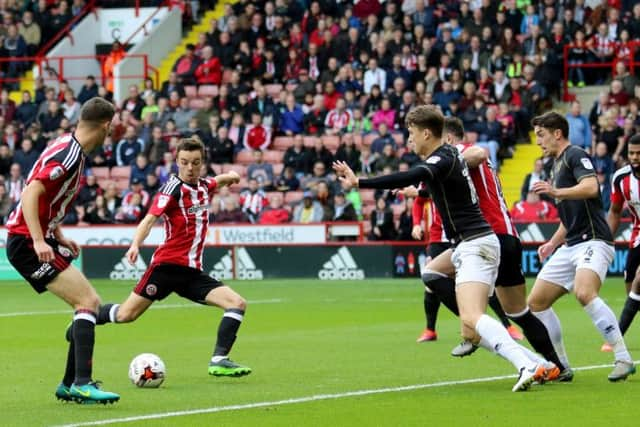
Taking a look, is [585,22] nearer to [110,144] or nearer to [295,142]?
[295,142]

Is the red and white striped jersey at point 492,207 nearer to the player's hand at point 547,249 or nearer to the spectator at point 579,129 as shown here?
the player's hand at point 547,249

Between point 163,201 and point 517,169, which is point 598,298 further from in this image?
point 517,169

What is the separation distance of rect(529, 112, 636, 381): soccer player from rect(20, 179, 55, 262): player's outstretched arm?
3.99 meters

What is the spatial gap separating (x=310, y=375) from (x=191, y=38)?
28919 millimetres

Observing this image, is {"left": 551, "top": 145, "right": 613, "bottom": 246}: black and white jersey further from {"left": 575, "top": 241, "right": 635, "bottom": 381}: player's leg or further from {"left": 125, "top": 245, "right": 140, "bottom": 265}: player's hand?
{"left": 125, "top": 245, "right": 140, "bottom": 265}: player's hand

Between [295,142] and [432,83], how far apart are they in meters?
3.48

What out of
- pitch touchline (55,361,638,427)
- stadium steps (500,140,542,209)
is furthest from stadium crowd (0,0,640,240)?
pitch touchline (55,361,638,427)

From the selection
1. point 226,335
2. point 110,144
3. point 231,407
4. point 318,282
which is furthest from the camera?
point 110,144

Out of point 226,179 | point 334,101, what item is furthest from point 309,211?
point 226,179

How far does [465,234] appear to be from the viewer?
10.4 meters

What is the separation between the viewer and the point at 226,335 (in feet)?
38.7

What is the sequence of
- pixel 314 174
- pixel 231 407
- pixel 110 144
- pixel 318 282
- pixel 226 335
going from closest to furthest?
pixel 231 407 → pixel 226 335 → pixel 318 282 → pixel 314 174 → pixel 110 144

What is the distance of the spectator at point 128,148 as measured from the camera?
33.8 meters

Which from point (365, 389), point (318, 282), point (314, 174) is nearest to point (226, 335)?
point (365, 389)
